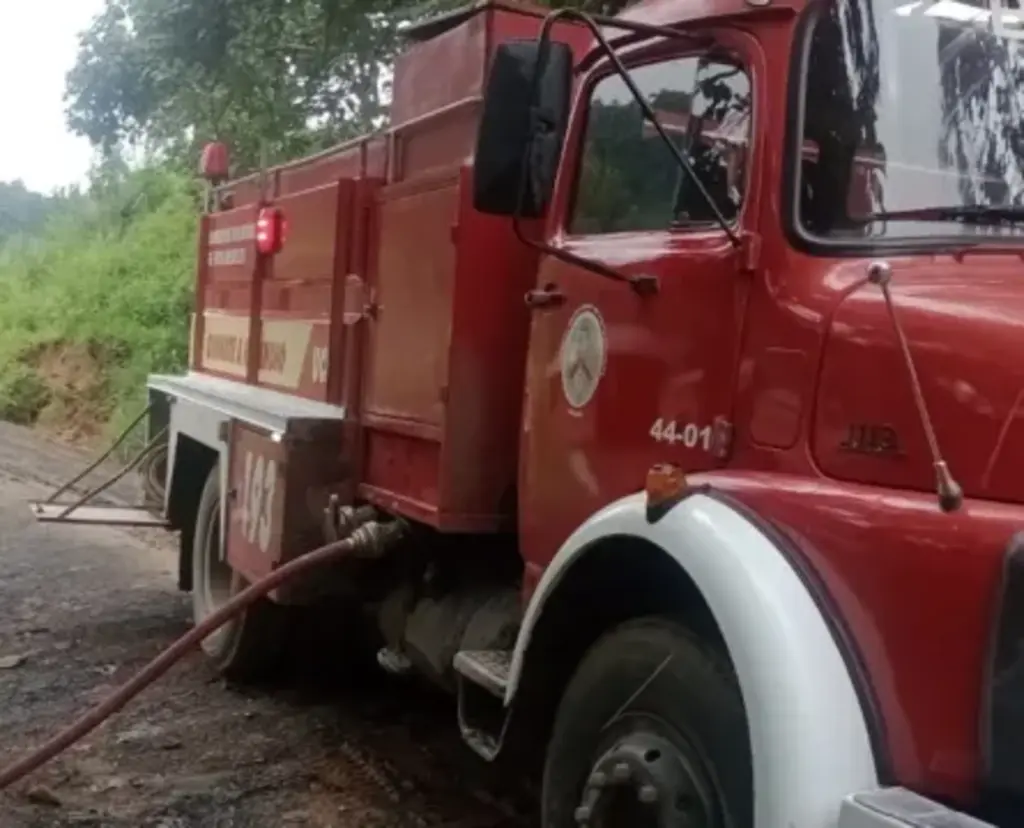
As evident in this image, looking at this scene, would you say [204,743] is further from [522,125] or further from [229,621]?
[522,125]

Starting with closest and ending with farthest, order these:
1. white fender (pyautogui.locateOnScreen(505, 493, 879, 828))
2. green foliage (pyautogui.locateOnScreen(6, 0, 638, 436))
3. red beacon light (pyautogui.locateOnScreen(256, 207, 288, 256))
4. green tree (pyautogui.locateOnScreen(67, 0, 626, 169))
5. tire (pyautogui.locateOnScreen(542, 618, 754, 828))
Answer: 1. white fender (pyautogui.locateOnScreen(505, 493, 879, 828))
2. tire (pyautogui.locateOnScreen(542, 618, 754, 828))
3. red beacon light (pyautogui.locateOnScreen(256, 207, 288, 256))
4. green tree (pyautogui.locateOnScreen(67, 0, 626, 169))
5. green foliage (pyautogui.locateOnScreen(6, 0, 638, 436))

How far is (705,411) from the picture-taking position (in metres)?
3.51

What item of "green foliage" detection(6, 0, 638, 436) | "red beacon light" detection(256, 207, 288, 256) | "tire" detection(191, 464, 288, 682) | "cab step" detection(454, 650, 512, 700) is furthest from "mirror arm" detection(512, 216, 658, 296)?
"green foliage" detection(6, 0, 638, 436)

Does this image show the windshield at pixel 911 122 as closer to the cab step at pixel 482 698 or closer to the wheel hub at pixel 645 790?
the wheel hub at pixel 645 790

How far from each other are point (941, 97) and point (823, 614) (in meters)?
1.16

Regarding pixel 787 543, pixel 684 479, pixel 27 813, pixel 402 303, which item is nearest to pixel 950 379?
pixel 787 543

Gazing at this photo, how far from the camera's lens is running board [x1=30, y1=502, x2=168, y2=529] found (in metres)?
7.69

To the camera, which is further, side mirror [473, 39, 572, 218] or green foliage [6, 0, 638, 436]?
green foliage [6, 0, 638, 436]

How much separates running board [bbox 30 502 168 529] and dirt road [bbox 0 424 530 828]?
0.50 metres

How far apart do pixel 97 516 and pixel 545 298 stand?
425 cm

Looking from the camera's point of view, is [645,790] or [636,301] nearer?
[645,790]

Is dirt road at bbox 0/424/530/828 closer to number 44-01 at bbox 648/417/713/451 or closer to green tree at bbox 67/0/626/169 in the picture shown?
A: number 44-01 at bbox 648/417/713/451

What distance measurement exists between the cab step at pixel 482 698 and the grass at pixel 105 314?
12.5 m

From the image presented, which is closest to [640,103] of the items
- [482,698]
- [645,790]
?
[645,790]
